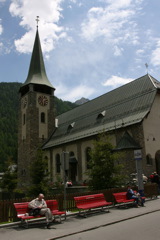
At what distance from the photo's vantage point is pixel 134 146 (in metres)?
23.2

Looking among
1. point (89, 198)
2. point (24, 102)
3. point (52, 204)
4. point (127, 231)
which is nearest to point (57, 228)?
point (52, 204)

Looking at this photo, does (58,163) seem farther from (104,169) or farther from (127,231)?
(127,231)

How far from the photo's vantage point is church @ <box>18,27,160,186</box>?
79.8 feet

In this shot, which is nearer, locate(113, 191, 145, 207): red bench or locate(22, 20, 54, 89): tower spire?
locate(113, 191, 145, 207): red bench

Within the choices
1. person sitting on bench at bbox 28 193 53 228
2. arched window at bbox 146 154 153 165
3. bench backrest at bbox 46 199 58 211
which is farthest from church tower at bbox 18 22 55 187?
person sitting on bench at bbox 28 193 53 228

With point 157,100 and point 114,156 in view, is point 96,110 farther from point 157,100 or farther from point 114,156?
point 114,156

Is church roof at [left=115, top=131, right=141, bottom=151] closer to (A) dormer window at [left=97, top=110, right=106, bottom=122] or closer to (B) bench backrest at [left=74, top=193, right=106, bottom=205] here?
(A) dormer window at [left=97, top=110, right=106, bottom=122]

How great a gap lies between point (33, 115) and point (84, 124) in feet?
34.6

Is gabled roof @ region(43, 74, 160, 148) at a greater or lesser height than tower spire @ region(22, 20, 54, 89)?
lesser

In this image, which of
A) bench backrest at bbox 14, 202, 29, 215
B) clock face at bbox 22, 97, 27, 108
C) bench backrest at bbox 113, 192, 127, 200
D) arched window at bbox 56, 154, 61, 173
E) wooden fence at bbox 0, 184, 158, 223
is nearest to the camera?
bench backrest at bbox 14, 202, 29, 215

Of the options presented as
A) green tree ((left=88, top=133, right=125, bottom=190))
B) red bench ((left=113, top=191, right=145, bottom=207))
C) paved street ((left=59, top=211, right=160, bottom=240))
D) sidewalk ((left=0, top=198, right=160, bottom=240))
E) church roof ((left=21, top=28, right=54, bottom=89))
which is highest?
church roof ((left=21, top=28, right=54, bottom=89))

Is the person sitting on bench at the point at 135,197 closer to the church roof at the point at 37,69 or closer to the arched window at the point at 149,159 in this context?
the arched window at the point at 149,159

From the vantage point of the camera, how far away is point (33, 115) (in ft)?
131

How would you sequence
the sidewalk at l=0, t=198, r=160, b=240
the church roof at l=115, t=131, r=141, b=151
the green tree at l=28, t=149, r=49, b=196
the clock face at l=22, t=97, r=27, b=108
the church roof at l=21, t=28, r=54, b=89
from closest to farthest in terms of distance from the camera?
the sidewalk at l=0, t=198, r=160, b=240 < the green tree at l=28, t=149, r=49, b=196 < the church roof at l=115, t=131, r=141, b=151 < the clock face at l=22, t=97, r=27, b=108 < the church roof at l=21, t=28, r=54, b=89
